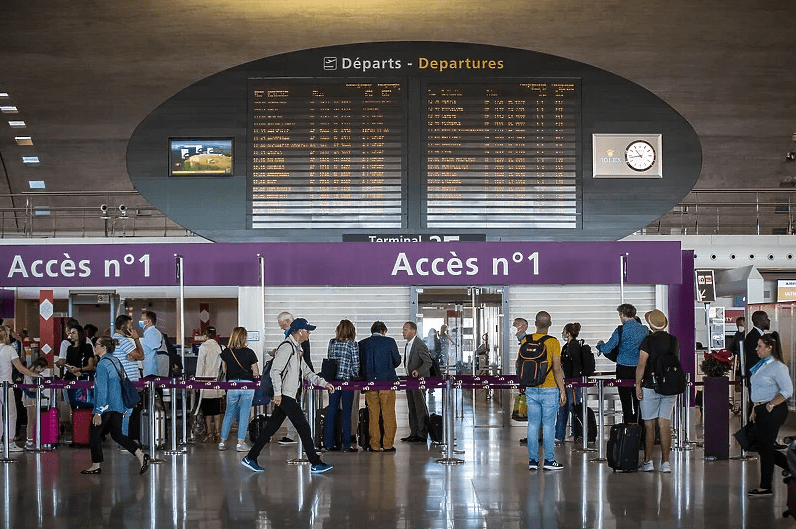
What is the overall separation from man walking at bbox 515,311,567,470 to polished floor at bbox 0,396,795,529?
0.84 feet

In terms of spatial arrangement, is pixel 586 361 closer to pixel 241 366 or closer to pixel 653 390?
pixel 653 390

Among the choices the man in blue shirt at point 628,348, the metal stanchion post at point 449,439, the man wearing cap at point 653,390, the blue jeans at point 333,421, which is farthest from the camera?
the blue jeans at point 333,421

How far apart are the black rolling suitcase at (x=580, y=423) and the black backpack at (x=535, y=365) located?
281 centimetres

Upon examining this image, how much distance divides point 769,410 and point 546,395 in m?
2.07

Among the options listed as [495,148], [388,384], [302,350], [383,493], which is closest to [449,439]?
[388,384]

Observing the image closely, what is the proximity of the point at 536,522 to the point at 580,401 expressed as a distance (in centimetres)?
563

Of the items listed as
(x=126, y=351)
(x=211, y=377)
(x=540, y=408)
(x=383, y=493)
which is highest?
(x=126, y=351)

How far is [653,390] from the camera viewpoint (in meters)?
9.63

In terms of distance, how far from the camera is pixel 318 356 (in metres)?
13.3

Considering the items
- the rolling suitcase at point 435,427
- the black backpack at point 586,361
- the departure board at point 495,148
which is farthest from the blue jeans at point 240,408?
the black backpack at point 586,361

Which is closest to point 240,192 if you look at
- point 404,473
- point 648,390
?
point 404,473

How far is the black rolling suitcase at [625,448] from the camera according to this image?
9.63 meters

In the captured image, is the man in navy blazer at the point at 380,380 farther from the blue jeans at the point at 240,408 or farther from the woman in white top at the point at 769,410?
the woman in white top at the point at 769,410

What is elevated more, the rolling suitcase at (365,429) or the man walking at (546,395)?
the man walking at (546,395)
